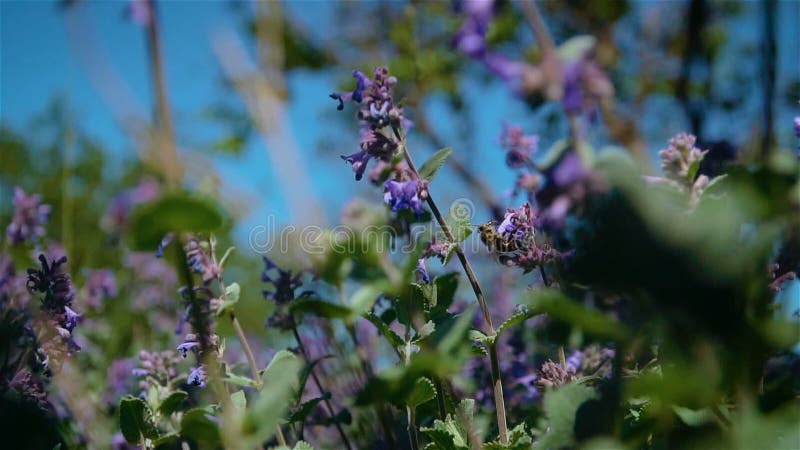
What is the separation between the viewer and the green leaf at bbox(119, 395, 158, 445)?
1.12 m

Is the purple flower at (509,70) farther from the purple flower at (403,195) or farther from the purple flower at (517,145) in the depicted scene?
the purple flower at (517,145)

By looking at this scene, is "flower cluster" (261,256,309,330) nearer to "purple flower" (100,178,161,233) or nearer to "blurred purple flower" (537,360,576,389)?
"purple flower" (100,178,161,233)

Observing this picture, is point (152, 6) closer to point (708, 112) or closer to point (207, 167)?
point (207, 167)

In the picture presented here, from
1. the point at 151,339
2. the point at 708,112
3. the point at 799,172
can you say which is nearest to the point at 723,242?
the point at 799,172

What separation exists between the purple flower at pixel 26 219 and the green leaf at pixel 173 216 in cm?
194

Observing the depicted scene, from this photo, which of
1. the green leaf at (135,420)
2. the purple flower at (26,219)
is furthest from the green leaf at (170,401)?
the purple flower at (26,219)

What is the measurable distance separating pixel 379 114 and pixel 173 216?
700 mm

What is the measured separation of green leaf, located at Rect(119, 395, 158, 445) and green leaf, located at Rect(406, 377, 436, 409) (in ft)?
1.47

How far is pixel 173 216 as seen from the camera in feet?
2.26

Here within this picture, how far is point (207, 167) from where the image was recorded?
5.15 ft

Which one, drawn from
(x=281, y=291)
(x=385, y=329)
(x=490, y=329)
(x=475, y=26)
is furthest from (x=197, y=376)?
(x=475, y=26)

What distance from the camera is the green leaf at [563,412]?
76cm

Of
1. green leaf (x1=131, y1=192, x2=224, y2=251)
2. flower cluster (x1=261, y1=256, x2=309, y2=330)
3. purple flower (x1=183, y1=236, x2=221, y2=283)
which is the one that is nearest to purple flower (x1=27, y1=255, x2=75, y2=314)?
purple flower (x1=183, y1=236, x2=221, y2=283)

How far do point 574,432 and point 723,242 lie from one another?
0.84ft
